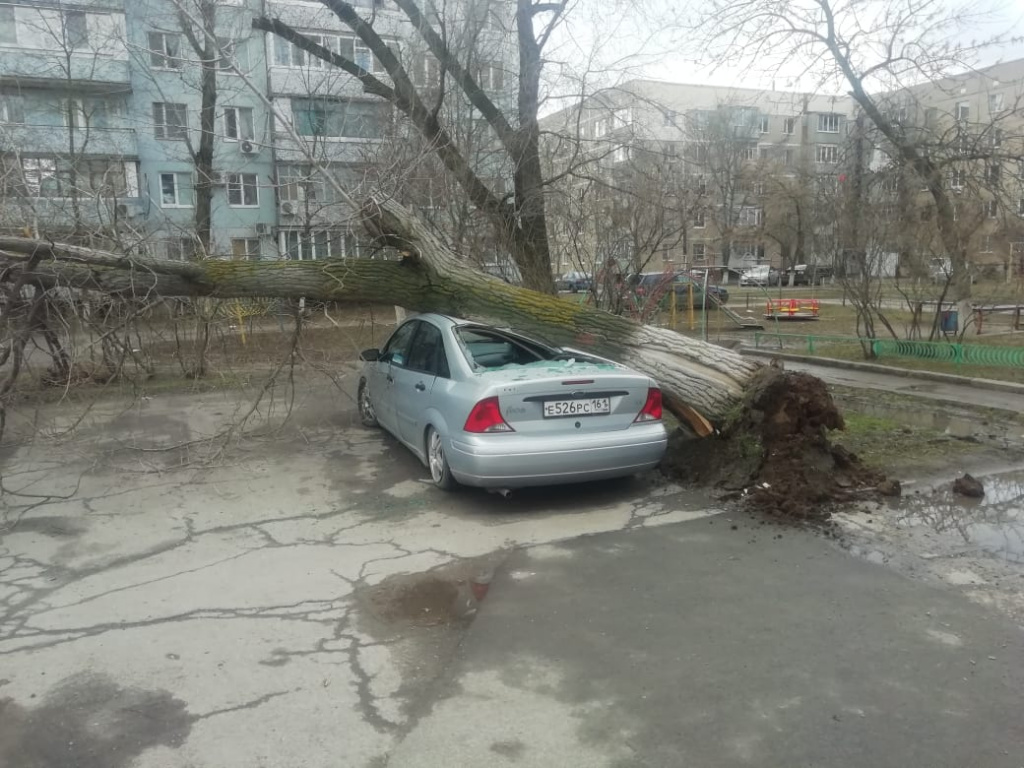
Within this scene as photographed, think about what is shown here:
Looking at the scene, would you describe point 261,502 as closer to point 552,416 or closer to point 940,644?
point 552,416

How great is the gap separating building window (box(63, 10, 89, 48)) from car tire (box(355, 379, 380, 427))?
11.8 metres

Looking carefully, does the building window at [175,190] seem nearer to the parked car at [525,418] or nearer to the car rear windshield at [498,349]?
the car rear windshield at [498,349]

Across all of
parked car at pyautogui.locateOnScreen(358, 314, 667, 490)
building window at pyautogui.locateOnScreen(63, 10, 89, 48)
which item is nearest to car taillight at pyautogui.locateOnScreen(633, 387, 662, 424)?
parked car at pyautogui.locateOnScreen(358, 314, 667, 490)

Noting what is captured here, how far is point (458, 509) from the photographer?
19.8ft

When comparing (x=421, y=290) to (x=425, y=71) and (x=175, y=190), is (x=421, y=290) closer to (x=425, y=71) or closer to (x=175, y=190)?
(x=425, y=71)

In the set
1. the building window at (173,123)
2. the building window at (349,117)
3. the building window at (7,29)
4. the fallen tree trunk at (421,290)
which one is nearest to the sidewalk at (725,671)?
the fallen tree trunk at (421,290)

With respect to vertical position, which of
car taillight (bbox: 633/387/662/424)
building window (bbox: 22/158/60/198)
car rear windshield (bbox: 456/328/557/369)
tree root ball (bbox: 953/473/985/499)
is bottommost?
tree root ball (bbox: 953/473/985/499)

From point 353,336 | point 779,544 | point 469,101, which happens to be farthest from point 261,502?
point 469,101

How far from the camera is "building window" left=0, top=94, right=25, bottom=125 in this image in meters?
16.8

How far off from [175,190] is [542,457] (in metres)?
32.1

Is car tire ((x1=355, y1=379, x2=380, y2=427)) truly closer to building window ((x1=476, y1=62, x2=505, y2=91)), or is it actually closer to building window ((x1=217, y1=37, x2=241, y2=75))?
building window ((x1=217, y1=37, x2=241, y2=75))

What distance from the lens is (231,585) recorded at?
469cm

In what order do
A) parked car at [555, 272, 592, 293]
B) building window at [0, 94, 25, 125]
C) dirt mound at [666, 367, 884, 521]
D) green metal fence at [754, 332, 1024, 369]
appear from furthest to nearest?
building window at [0, 94, 25, 125]
parked car at [555, 272, 592, 293]
green metal fence at [754, 332, 1024, 369]
dirt mound at [666, 367, 884, 521]

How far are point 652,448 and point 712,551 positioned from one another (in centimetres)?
122
